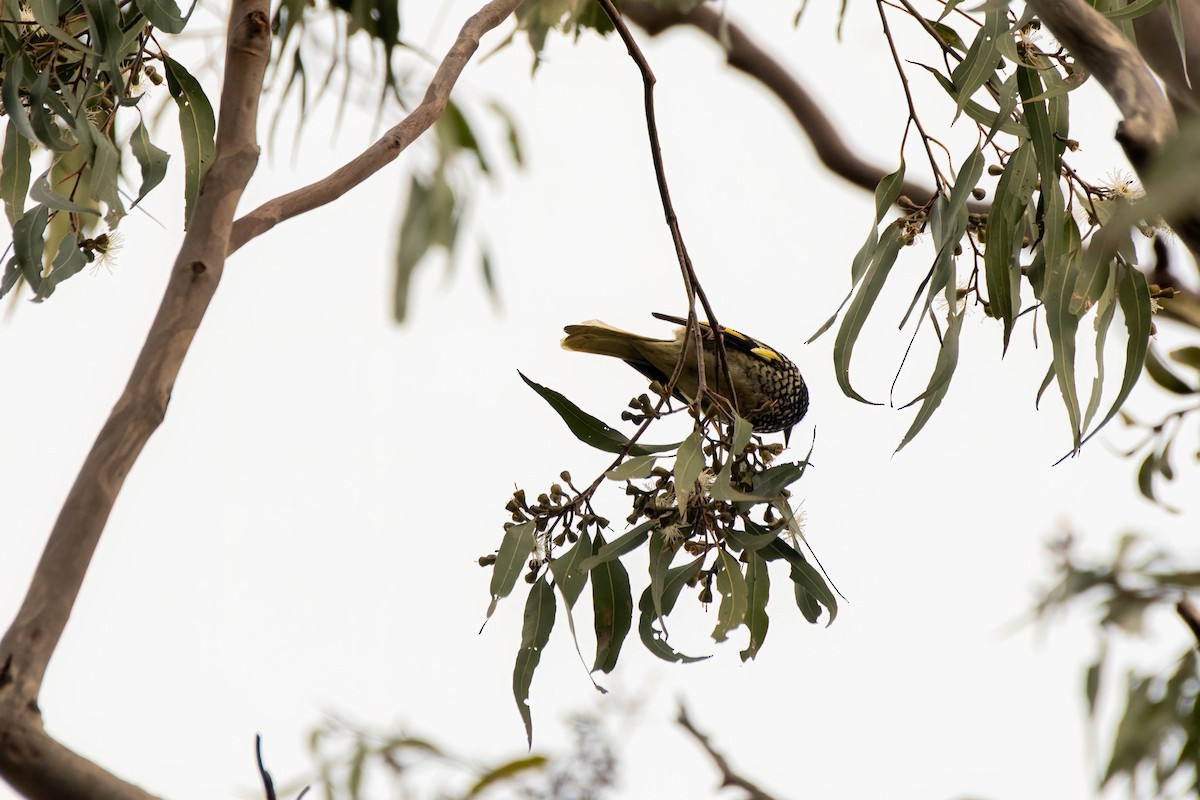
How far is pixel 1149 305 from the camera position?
1.80 meters

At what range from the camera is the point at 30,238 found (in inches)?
69.1

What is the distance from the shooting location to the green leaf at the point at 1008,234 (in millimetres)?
1749

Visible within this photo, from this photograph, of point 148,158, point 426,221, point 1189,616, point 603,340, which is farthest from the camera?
point 426,221

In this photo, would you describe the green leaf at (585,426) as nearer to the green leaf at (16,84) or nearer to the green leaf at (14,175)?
the green leaf at (16,84)

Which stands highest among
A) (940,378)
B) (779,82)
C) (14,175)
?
(779,82)

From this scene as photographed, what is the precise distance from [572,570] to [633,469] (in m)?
0.18

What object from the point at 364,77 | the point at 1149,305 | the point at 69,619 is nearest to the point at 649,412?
the point at 1149,305

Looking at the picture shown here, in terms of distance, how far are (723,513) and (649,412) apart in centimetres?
17

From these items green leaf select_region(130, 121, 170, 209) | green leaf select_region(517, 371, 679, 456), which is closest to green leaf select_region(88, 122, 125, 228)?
green leaf select_region(130, 121, 170, 209)

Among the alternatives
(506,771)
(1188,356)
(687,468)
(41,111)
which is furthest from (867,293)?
(1188,356)

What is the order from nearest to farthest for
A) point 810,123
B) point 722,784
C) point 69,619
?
point 69,619 → point 722,784 → point 810,123

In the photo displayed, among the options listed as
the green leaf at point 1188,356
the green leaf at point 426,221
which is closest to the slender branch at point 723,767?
the green leaf at point 1188,356

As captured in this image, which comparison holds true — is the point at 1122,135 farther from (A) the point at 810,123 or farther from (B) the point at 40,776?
(A) the point at 810,123

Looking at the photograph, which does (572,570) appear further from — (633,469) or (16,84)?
(16,84)
